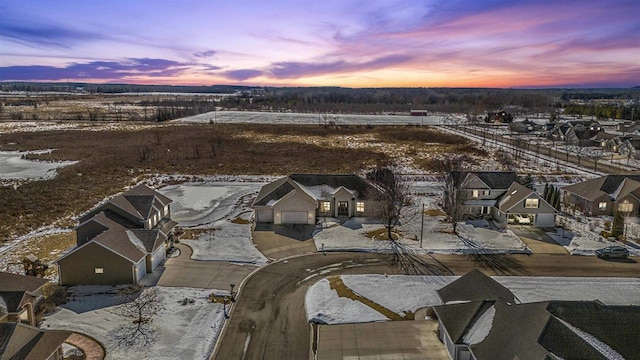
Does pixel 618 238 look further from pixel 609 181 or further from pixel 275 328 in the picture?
pixel 275 328

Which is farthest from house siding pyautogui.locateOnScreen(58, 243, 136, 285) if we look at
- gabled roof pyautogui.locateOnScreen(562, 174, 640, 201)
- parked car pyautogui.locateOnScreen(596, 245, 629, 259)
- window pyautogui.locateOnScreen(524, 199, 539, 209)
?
gabled roof pyautogui.locateOnScreen(562, 174, 640, 201)

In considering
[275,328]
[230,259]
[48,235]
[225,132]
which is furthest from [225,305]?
[225,132]

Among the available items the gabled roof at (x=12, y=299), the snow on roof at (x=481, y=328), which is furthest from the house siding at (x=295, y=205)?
the snow on roof at (x=481, y=328)

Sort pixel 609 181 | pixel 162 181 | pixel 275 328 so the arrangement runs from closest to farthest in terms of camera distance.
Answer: pixel 275 328, pixel 609 181, pixel 162 181

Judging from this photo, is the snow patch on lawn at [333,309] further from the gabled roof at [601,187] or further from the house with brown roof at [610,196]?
the gabled roof at [601,187]

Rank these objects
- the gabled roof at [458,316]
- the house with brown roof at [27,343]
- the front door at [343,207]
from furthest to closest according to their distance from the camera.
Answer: the front door at [343,207] → the gabled roof at [458,316] → the house with brown roof at [27,343]

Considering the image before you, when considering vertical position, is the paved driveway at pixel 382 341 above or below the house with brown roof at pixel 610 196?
below
